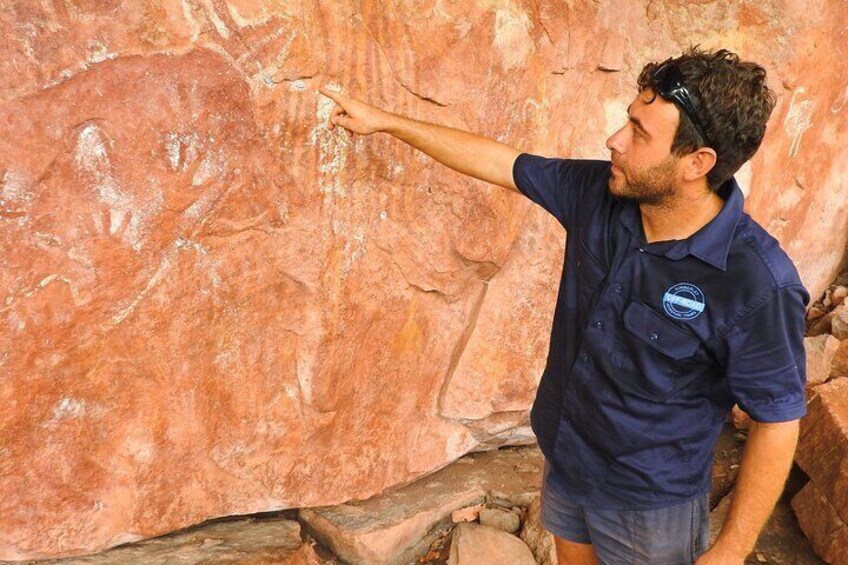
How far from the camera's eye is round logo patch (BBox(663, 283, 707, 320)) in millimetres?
1756

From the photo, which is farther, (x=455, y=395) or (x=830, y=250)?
(x=830, y=250)

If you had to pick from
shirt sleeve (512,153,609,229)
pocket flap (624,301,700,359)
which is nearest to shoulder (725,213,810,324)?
pocket flap (624,301,700,359)

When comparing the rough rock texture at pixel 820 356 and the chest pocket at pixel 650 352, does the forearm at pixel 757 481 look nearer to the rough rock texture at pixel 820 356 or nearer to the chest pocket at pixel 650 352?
the chest pocket at pixel 650 352

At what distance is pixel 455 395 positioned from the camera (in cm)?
310

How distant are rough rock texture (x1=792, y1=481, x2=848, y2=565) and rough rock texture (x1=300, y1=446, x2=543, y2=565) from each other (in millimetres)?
1128

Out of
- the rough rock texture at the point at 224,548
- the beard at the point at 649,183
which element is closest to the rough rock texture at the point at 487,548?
the rough rock texture at the point at 224,548

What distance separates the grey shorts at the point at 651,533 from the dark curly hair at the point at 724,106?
35.5 inches

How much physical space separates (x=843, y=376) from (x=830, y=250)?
44.7 inches

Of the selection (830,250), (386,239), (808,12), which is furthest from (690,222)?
(830,250)

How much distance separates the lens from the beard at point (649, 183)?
1759 mm

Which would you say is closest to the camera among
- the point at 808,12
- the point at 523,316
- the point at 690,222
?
the point at 690,222

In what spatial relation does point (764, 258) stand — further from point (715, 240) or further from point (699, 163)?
point (699, 163)

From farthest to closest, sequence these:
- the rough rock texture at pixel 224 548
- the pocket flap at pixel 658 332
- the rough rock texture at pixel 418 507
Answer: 1. the rough rock texture at pixel 418 507
2. the rough rock texture at pixel 224 548
3. the pocket flap at pixel 658 332

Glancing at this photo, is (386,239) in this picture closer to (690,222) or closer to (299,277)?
(299,277)
